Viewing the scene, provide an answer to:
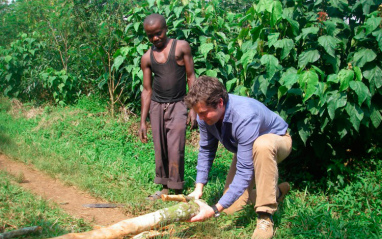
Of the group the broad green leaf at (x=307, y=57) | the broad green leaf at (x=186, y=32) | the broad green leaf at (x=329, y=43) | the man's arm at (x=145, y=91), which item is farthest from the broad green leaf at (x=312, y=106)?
the broad green leaf at (x=186, y=32)

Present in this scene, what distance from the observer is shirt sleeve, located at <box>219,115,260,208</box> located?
10.0ft

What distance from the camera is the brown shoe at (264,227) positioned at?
10.4 feet

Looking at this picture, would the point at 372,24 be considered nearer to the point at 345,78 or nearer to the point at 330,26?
the point at 330,26

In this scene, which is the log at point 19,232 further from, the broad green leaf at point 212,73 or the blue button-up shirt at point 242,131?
the broad green leaf at point 212,73

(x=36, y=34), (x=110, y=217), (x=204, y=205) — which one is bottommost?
(x=110, y=217)

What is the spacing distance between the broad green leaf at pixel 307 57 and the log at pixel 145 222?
174 cm

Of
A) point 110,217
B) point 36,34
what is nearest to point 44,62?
point 36,34

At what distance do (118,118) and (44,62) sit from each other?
2.24m

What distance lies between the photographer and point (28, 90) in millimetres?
7691

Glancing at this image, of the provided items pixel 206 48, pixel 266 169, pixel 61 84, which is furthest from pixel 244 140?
pixel 61 84

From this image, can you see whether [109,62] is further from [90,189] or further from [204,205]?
[204,205]

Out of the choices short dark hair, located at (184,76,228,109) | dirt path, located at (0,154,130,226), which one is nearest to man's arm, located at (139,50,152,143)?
dirt path, located at (0,154,130,226)

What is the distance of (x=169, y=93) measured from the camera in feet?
13.8

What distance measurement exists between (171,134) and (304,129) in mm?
1410
